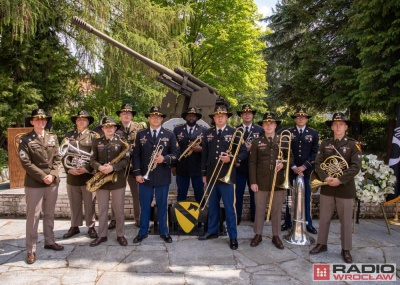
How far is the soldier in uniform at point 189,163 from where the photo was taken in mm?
5504

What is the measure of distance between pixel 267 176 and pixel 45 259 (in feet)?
11.8

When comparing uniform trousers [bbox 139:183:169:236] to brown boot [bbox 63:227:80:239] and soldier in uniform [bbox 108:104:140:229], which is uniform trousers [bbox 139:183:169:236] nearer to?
soldier in uniform [bbox 108:104:140:229]

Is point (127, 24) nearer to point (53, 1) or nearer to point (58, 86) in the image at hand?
point (53, 1)

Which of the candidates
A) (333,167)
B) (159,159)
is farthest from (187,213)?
(333,167)

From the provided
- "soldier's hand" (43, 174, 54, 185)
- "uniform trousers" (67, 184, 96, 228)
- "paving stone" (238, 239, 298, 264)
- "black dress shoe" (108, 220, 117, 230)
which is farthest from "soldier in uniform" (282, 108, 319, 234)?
"soldier's hand" (43, 174, 54, 185)

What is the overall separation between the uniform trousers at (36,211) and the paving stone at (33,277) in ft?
1.36

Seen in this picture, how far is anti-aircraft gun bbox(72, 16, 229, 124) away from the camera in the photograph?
25.6ft

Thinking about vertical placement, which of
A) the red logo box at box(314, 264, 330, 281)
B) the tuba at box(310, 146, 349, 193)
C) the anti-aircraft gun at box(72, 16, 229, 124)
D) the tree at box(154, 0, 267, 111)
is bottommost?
the red logo box at box(314, 264, 330, 281)

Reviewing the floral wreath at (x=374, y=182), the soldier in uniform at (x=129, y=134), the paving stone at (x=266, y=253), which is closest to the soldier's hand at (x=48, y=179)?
the soldier in uniform at (x=129, y=134)

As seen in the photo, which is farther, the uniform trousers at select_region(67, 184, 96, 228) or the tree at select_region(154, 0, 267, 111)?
the tree at select_region(154, 0, 267, 111)

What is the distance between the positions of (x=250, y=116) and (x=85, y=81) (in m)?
9.81

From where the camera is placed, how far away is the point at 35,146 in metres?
4.27

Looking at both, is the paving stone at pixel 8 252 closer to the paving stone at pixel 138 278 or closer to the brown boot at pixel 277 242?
the paving stone at pixel 138 278

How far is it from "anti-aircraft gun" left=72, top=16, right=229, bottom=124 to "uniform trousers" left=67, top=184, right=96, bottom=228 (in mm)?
3805
